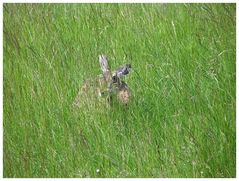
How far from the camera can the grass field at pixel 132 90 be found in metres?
3.19

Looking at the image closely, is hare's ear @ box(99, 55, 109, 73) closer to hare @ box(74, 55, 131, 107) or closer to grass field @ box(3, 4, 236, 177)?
hare @ box(74, 55, 131, 107)

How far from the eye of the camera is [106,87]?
356 cm

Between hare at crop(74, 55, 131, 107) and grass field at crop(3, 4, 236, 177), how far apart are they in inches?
3.0

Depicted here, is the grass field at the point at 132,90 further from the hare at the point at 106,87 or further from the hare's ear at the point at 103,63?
the hare's ear at the point at 103,63

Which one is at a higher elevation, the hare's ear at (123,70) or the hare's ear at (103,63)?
the hare's ear at (103,63)

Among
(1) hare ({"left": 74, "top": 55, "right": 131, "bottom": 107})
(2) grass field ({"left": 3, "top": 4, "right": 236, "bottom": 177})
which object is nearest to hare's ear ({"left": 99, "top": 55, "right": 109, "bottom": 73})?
(1) hare ({"left": 74, "top": 55, "right": 131, "bottom": 107})

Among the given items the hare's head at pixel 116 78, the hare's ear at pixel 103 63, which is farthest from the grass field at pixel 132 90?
the hare's ear at pixel 103 63

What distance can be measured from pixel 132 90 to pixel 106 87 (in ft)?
0.62

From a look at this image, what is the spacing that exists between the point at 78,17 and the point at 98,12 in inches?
6.0

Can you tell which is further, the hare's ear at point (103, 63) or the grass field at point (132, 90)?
the hare's ear at point (103, 63)

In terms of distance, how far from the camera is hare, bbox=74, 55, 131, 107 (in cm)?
350

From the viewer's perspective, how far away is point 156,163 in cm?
313

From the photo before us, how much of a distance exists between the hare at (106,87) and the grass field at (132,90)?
77mm

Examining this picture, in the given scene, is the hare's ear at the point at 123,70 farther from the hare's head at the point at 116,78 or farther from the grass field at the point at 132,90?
the grass field at the point at 132,90
